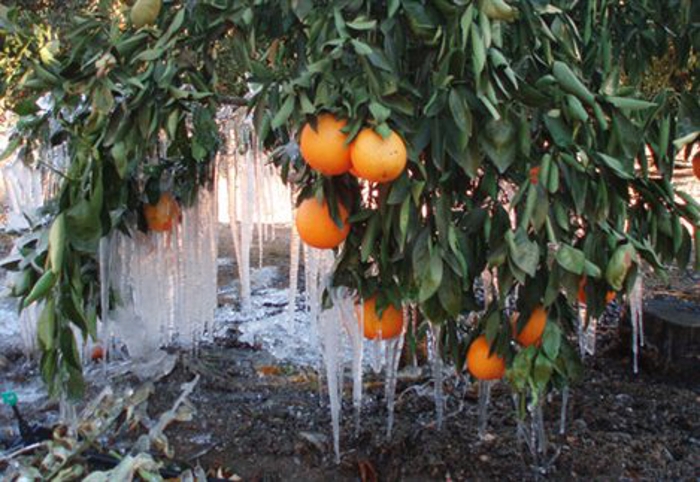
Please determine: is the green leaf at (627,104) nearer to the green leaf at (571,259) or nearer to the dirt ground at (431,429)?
the green leaf at (571,259)

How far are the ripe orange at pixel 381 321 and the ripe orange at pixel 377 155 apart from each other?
1.44 feet

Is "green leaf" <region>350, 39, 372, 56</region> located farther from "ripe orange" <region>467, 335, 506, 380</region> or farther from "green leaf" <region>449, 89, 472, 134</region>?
"ripe orange" <region>467, 335, 506, 380</region>

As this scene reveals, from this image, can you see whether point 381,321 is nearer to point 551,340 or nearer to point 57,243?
point 551,340

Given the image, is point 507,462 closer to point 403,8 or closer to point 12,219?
point 403,8

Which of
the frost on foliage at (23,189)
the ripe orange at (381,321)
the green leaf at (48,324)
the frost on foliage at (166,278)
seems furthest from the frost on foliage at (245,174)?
the green leaf at (48,324)

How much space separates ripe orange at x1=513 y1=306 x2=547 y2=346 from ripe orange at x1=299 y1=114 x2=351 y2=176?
46 cm

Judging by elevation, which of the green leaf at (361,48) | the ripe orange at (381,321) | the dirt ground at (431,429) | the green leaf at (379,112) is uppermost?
the green leaf at (361,48)

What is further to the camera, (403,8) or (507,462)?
(507,462)

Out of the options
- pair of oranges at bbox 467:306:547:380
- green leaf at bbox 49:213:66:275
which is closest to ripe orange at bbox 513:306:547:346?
pair of oranges at bbox 467:306:547:380

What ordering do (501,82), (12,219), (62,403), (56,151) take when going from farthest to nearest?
(12,219) < (56,151) < (62,403) < (501,82)

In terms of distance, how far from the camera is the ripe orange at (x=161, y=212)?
6.36 ft

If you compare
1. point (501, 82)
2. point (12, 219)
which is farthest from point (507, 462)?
A: point (12, 219)

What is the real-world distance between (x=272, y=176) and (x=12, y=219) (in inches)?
45.4

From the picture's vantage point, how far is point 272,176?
110 inches
